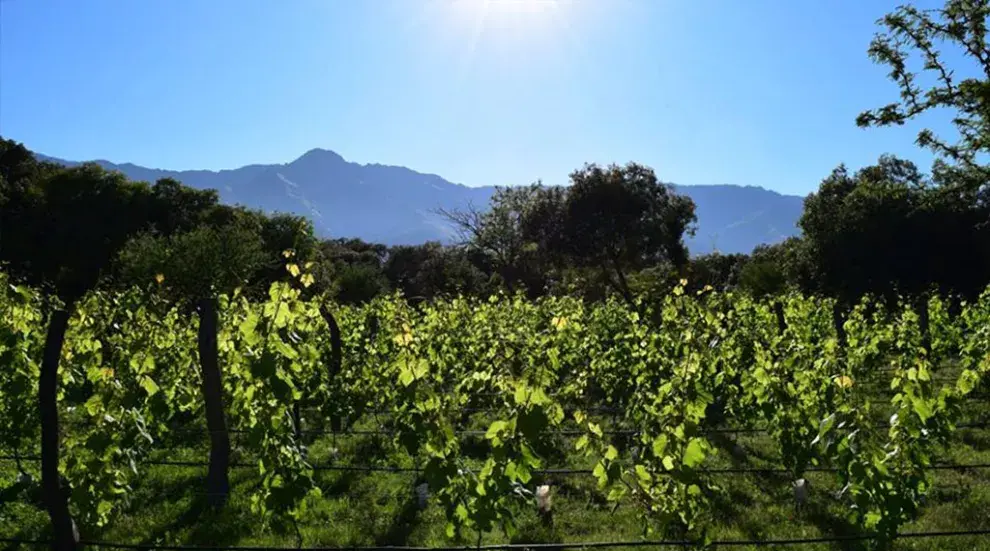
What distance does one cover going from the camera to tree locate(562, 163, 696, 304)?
98.2 feet

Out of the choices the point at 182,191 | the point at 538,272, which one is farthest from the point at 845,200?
the point at 182,191

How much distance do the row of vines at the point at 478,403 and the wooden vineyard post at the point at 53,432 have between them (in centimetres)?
5

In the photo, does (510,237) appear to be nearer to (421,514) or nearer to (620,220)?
(620,220)

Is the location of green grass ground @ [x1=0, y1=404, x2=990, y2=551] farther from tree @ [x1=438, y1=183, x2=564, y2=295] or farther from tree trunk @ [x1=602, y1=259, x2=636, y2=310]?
tree @ [x1=438, y1=183, x2=564, y2=295]

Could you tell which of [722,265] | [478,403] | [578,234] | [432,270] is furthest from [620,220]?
[478,403]

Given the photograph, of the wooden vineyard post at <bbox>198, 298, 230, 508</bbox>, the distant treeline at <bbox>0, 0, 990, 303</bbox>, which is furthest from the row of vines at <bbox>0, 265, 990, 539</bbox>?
the distant treeline at <bbox>0, 0, 990, 303</bbox>

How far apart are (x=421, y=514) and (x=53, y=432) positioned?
314 cm

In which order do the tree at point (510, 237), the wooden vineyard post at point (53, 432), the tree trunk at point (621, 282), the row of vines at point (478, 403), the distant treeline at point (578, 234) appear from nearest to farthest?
the row of vines at point (478, 403) < the wooden vineyard post at point (53, 432) < the distant treeline at point (578, 234) < the tree trunk at point (621, 282) < the tree at point (510, 237)

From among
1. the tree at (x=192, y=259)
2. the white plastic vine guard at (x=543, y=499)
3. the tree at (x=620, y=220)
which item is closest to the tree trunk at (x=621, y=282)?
the tree at (x=620, y=220)

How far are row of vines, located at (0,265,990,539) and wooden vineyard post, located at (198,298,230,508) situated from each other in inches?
0.7

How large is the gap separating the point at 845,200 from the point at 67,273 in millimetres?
31585

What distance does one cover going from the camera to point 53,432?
4.12m

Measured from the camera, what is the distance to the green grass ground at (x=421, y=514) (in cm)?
566

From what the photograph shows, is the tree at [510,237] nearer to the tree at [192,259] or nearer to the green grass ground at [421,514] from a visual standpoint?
the tree at [192,259]
